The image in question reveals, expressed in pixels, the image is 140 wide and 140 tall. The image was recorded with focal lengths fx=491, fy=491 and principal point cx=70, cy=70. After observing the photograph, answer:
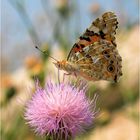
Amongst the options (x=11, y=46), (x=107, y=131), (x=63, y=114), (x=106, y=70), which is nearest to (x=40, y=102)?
(x=63, y=114)

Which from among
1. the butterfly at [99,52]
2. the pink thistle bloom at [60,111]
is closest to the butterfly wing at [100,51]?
the butterfly at [99,52]

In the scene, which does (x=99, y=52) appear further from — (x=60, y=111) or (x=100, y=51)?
(x=60, y=111)

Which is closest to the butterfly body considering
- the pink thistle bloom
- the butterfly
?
the butterfly

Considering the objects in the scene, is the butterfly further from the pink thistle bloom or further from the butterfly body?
the pink thistle bloom

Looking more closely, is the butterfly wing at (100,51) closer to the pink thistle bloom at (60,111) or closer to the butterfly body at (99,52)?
the butterfly body at (99,52)

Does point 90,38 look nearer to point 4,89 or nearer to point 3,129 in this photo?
point 3,129

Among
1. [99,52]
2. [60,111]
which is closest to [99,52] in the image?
[99,52]
